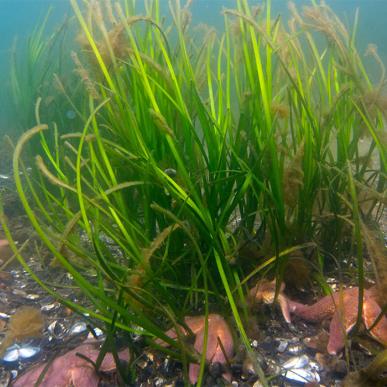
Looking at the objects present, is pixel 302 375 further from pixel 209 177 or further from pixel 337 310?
pixel 209 177

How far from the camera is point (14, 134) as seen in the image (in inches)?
270

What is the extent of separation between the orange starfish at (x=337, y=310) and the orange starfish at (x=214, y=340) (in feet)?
0.81

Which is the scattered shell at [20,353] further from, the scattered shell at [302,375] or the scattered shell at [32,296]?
the scattered shell at [302,375]

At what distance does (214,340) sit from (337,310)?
617mm

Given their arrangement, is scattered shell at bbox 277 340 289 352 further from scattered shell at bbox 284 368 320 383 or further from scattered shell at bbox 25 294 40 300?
scattered shell at bbox 25 294 40 300

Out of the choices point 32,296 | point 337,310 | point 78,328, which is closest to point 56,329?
point 78,328

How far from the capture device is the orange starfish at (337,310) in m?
1.79

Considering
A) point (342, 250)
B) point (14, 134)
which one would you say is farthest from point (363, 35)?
point (342, 250)

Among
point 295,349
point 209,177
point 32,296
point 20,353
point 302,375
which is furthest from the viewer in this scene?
point 32,296

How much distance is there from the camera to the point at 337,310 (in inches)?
73.0

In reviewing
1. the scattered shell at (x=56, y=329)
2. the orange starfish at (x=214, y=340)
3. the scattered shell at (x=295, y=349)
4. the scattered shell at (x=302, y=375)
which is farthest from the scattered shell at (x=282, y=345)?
the scattered shell at (x=56, y=329)

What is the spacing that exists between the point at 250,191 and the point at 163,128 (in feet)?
2.74

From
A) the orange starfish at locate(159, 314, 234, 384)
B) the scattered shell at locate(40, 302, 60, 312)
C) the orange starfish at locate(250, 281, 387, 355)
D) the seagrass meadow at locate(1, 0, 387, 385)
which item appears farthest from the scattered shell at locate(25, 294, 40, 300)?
the orange starfish at locate(250, 281, 387, 355)

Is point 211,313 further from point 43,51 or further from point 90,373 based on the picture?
point 43,51
